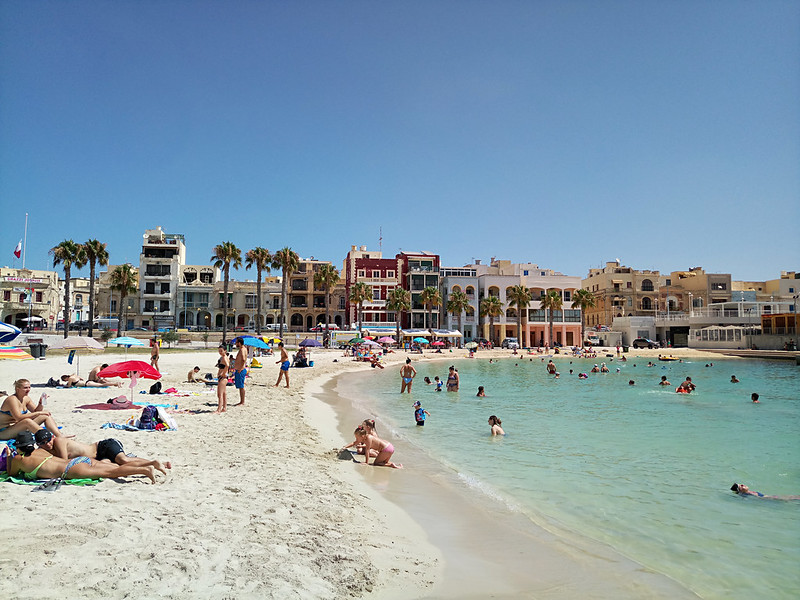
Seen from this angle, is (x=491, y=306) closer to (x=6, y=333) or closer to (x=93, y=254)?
(x=93, y=254)

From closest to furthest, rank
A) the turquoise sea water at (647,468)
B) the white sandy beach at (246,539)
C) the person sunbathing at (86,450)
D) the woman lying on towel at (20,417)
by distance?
the white sandy beach at (246,539), the turquoise sea water at (647,468), the person sunbathing at (86,450), the woman lying on towel at (20,417)

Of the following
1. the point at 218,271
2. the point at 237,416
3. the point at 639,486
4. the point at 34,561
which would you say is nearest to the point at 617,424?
the point at 639,486

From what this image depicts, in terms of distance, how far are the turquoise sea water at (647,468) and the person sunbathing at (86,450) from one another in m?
5.41

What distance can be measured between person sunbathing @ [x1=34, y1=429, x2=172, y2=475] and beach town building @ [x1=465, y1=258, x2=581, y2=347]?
6630cm

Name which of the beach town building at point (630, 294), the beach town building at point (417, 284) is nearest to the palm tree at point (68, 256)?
the beach town building at point (417, 284)

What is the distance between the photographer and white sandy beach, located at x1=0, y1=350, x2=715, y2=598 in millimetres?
4164

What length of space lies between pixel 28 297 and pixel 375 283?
139 feet

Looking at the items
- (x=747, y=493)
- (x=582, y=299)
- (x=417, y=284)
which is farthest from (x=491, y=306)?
(x=747, y=493)

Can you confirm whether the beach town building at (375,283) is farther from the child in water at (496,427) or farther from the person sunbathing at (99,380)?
the child in water at (496,427)

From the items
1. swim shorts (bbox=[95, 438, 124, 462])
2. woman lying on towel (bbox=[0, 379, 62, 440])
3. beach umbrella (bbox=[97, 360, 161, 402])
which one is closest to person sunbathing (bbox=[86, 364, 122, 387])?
beach umbrella (bbox=[97, 360, 161, 402])

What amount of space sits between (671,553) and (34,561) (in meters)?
6.66

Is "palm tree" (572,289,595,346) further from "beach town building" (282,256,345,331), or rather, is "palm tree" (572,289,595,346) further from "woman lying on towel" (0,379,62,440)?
"woman lying on towel" (0,379,62,440)

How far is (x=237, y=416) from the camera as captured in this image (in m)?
13.3

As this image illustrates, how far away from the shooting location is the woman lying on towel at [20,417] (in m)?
7.44
